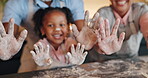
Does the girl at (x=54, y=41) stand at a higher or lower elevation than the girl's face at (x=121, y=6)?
lower

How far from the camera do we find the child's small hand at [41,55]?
639 mm

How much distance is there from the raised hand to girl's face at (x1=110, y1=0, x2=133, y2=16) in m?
0.07

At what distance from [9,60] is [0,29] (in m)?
0.11

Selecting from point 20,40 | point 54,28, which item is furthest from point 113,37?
point 20,40

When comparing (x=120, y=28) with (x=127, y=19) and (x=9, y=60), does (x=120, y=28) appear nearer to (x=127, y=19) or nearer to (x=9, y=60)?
(x=127, y=19)

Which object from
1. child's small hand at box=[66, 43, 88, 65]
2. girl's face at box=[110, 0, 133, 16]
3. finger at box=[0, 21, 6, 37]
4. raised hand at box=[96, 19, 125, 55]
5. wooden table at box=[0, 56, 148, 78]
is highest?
girl's face at box=[110, 0, 133, 16]

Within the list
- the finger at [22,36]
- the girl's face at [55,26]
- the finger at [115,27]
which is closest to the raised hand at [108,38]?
the finger at [115,27]

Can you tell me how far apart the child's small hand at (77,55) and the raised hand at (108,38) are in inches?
2.5

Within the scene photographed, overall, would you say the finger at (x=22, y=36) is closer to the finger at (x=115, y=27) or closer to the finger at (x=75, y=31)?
the finger at (x=75, y=31)

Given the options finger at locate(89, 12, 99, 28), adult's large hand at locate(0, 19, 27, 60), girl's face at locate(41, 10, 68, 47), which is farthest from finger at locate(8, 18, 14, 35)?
finger at locate(89, 12, 99, 28)

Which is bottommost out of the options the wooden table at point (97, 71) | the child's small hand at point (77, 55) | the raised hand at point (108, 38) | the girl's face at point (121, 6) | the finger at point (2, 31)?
the wooden table at point (97, 71)

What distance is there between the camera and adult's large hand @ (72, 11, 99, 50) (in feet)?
2.19

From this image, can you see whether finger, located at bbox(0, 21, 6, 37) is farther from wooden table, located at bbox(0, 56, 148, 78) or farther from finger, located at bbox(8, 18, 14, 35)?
wooden table, located at bbox(0, 56, 148, 78)

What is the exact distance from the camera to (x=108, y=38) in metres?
0.67
